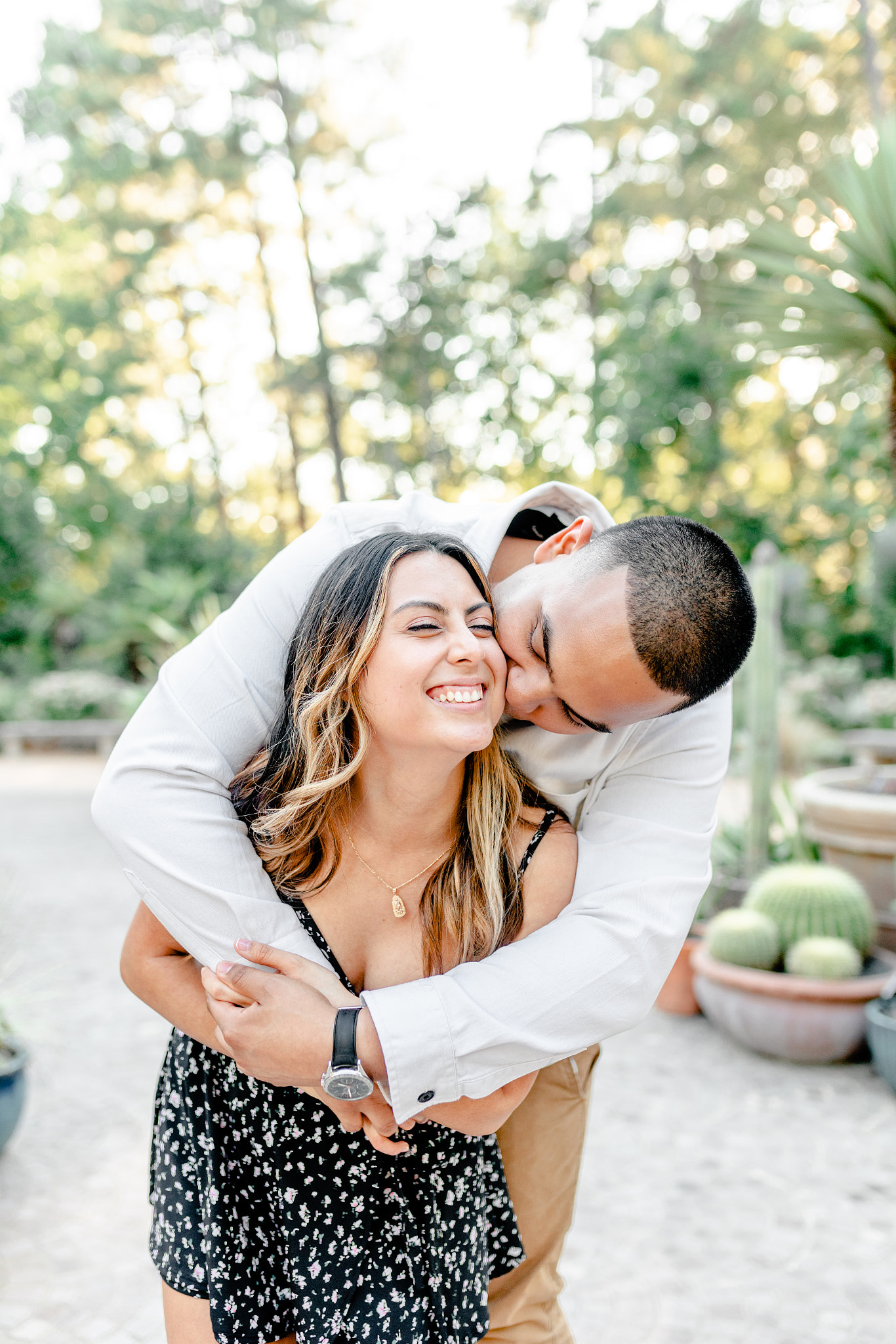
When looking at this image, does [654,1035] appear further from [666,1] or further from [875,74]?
[666,1]

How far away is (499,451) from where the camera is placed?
19.5m

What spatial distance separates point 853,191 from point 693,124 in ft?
38.9

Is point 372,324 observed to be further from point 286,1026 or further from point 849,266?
point 286,1026

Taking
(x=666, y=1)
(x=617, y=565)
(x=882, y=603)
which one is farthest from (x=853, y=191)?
(x=666, y=1)

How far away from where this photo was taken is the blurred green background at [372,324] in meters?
14.7

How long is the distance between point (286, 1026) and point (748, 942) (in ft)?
12.0

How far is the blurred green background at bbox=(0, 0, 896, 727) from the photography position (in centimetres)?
1470

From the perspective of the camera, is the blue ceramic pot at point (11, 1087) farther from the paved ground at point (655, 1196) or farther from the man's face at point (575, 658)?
the man's face at point (575, 658)

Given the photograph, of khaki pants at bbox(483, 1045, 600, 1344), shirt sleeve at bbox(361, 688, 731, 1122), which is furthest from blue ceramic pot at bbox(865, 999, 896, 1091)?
shirt sleeve at bbox(361, 688, 731, 1122)

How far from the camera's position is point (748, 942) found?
4.66 m

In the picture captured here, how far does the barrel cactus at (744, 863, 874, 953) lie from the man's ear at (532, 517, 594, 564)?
3.35m

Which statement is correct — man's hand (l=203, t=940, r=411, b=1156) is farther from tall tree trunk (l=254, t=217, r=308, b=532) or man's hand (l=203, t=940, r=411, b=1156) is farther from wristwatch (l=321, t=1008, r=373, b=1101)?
tall tree trunk (l=254, t=217, r=308, b=532)

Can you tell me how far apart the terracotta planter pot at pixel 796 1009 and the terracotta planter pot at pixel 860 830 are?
618 millimetres

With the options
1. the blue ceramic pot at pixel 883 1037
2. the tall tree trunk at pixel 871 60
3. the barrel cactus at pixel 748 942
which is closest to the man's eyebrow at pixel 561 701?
the blue ceramic pot at pixel 883 1037
